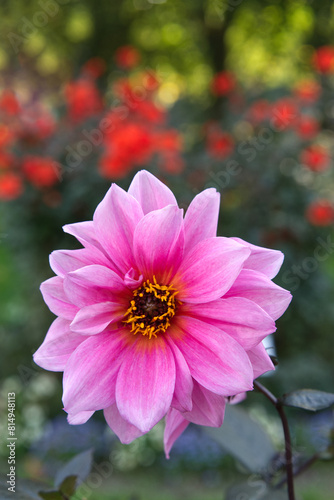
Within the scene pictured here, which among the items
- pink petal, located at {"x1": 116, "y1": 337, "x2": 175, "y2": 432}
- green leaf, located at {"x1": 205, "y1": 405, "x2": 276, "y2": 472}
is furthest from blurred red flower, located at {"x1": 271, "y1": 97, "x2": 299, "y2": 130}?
pink petal, located at {"x1": 116, "y1": 337, "x2": 175, "y2": 432}

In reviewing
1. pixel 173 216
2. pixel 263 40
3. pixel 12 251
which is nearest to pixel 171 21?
pixel 263 40

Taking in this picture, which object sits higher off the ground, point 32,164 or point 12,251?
point 32,164

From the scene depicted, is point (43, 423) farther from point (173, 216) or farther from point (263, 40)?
point (263, 40)

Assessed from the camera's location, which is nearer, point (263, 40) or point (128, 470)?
point (128, 470)

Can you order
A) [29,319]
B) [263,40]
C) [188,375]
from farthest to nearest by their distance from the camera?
[263,40], [29,319], [188,375]

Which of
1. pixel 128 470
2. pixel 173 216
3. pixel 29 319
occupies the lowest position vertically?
pixel 128 470

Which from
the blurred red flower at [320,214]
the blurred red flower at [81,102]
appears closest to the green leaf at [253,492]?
the blurred red flower at [320,214]

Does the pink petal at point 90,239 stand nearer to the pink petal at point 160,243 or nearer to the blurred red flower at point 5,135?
the pink petal at point 160,243

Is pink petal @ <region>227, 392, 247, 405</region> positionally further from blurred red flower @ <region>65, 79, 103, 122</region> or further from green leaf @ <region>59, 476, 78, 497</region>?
blurred red flower @ <region>65, 79, 103, 122</region>
